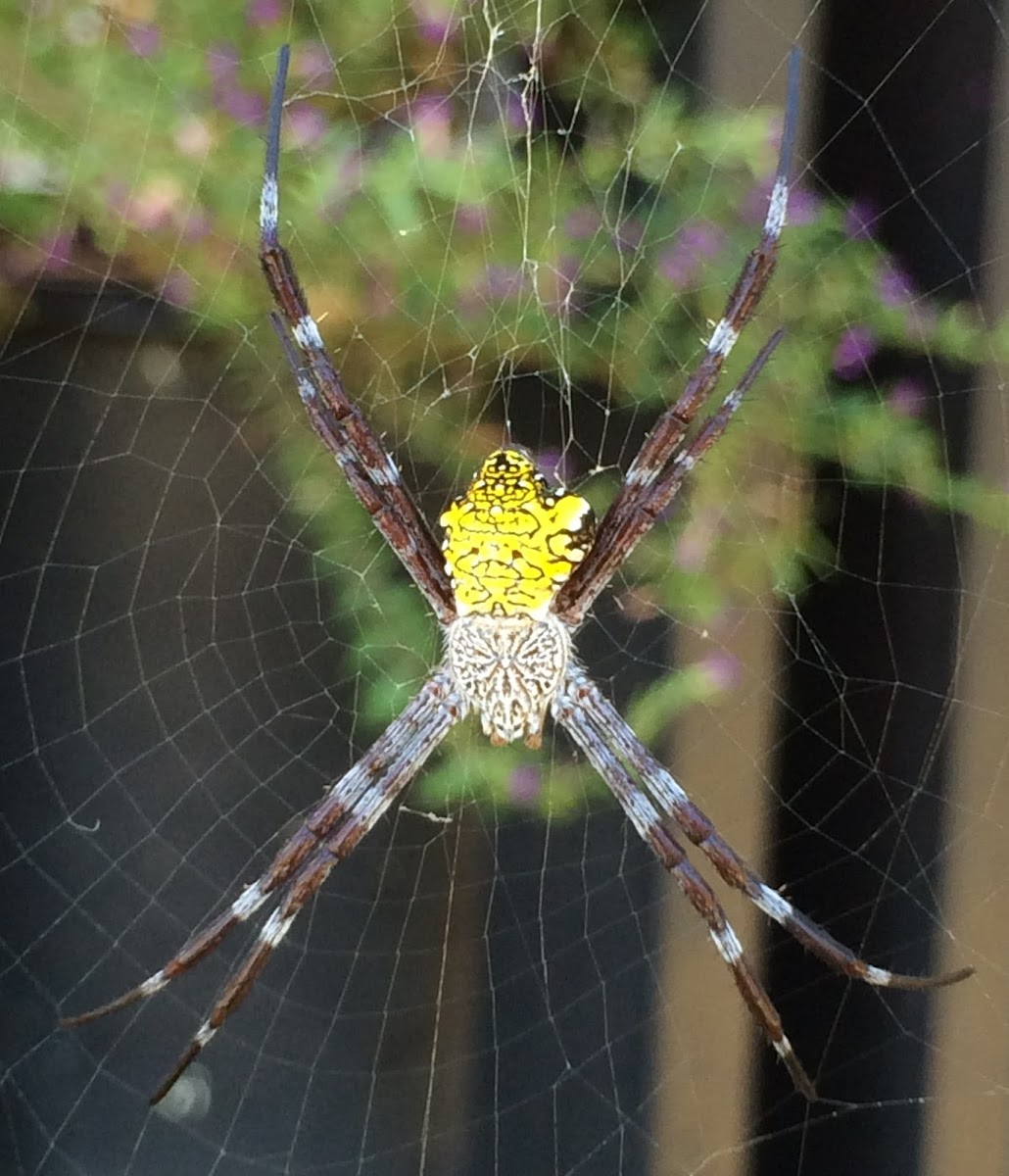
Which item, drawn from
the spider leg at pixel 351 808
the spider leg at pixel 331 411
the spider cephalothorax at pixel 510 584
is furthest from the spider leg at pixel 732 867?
the spider leg at pixel 331 411

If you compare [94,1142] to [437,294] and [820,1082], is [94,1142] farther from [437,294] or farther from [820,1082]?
[437,294]

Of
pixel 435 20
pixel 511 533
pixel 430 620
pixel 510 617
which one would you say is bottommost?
pixel 430 620

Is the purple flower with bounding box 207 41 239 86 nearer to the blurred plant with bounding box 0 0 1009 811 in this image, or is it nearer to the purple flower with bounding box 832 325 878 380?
the blurred plant with bounding box 0 0 1009 811

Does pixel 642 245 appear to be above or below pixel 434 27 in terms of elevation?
below

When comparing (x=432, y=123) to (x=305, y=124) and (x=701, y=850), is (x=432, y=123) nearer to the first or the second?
(x=305, y=124)

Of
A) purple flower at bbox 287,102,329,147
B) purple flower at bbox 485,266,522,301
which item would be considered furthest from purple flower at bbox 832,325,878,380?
purple flower at bbox 287,102,329,147

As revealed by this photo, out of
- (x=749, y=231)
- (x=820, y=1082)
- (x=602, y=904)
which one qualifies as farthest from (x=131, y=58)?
(x=820, y=1082)

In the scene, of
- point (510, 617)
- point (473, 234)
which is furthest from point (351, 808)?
point (473, 234)
